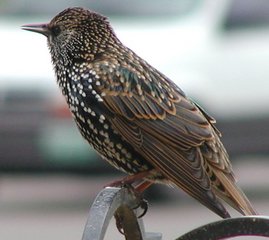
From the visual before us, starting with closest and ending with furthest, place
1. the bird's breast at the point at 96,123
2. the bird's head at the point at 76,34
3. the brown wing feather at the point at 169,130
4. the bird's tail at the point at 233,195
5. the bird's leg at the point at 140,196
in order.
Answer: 1. the bird's leg at the point at 140,196
2. the bird's tail at the point at 233,195
3. the brown wing feather at the point at 169,130
4. the bird's breast at the point at 96,123
5. the bird's head at the point at 76,34

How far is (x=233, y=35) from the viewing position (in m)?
12.8

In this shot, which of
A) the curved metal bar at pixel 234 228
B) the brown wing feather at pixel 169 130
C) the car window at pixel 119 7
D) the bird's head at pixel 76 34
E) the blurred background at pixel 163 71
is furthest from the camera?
the car window at pixel 119 7

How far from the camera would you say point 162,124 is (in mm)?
6086

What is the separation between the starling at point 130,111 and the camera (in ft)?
19.1

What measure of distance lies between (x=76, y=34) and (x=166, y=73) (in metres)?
5.86

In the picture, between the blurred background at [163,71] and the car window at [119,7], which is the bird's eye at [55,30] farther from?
the car window at [119,7]

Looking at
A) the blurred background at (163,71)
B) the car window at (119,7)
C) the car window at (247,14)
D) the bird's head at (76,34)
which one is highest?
the bird's head at (76,34)

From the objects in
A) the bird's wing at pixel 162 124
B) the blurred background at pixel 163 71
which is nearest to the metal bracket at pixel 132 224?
the bird's wing at pixel 162 124

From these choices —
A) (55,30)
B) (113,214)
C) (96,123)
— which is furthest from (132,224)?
(55,30)

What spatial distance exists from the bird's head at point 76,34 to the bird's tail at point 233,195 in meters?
0.90

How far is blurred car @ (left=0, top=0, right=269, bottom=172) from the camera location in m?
12.2

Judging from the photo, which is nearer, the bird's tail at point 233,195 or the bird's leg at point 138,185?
the bird's leg at point 138,185

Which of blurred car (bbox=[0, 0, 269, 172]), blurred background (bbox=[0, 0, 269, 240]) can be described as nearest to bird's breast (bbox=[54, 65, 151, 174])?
blurred background (bbox=[0, 0, 269, 240])

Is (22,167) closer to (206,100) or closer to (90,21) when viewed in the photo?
(206,100)
